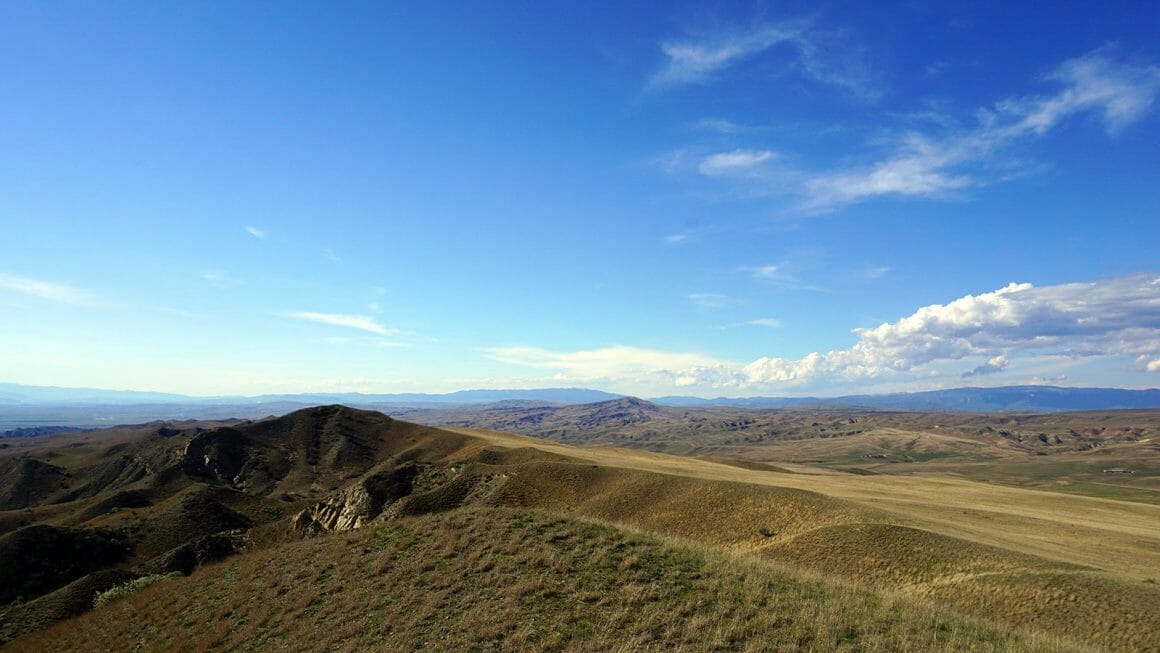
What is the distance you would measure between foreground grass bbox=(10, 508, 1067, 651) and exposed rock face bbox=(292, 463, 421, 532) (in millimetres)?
17919

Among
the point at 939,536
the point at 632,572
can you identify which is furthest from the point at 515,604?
the point at 939,536

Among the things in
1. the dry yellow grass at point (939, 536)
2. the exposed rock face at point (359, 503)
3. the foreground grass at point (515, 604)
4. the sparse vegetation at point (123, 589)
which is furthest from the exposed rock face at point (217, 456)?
the dry yellow grass at point (939, 536)

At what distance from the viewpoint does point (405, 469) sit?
53.0 m

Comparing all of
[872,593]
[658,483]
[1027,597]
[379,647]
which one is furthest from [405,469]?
[1027,597]

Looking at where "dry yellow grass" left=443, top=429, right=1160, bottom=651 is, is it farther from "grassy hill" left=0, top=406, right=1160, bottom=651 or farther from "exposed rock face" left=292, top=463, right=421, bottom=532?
"exposed rock face" left=292, top=463, right=421, bottom=532

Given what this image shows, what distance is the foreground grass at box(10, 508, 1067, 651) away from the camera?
50.0 feet

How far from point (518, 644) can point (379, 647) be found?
182 inches

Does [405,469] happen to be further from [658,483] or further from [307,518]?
[658,483]

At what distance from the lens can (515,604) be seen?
1738 centimetres

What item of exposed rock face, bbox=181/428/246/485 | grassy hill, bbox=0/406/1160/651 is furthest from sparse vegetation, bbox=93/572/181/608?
exposed rock face, bbox=181/428/246/485

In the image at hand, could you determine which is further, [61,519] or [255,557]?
[61,519]

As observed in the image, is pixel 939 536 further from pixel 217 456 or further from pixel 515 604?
pixel 217 456

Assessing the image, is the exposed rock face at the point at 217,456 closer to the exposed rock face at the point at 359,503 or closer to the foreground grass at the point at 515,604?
the exposed rock face at the point at 359,503

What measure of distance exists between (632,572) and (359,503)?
35.7 metres
